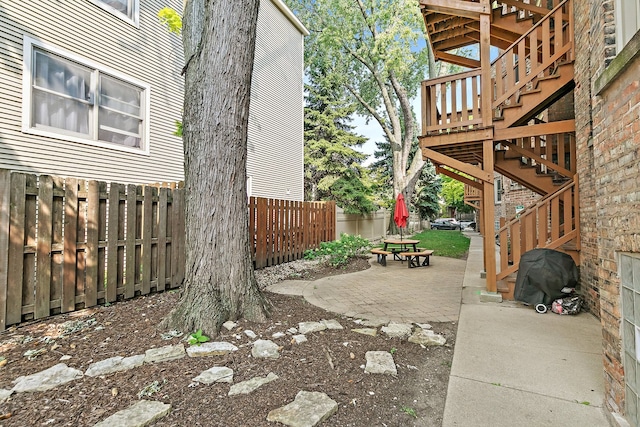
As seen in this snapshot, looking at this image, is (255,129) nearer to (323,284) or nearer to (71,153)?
(71,153)

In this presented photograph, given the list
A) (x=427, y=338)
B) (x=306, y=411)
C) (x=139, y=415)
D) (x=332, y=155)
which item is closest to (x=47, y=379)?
(x=139, y=415)

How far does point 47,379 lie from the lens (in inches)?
85.2

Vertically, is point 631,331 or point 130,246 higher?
point 130,246

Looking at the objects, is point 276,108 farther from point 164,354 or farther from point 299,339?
point 164,354

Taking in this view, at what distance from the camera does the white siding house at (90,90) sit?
5379 mm

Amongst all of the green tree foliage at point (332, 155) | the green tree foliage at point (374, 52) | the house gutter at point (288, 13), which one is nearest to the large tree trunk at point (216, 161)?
the house gutter at point (288, 13)

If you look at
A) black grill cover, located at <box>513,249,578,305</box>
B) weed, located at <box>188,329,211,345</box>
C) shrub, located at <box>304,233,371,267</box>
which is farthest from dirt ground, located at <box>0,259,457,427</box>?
shrub, located at <box>304,233,371,267</box>

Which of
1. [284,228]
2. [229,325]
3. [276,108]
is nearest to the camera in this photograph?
[229,325]

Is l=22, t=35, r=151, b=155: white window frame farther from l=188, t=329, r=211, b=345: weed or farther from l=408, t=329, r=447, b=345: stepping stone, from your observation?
l=408, t=329, r=447, b=345: stepping stone

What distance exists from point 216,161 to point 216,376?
1.92 m

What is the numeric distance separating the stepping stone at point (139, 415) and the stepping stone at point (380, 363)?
1.42m

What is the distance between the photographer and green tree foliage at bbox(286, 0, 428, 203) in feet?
46.7

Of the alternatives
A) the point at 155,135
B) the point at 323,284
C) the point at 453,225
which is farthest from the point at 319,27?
the point at 453,225

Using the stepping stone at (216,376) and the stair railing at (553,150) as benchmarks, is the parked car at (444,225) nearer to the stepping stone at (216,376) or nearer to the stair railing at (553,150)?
the stair railing at (553,150)
